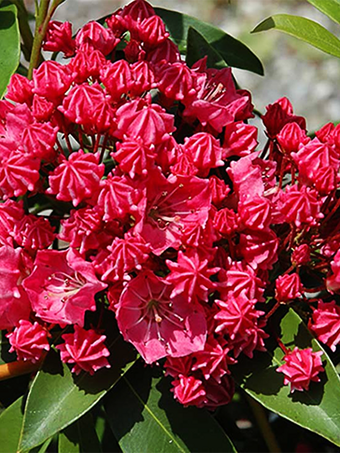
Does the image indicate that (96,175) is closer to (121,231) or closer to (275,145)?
(121,231)

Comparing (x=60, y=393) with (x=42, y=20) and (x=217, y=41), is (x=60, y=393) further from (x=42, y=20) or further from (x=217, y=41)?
(x=217, y=41)

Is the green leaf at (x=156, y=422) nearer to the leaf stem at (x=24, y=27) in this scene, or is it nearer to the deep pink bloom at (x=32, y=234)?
the deep pink bloom at (x=32, y=234)

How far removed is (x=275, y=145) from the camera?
139cm

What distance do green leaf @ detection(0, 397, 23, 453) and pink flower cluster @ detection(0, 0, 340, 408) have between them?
0.24 m

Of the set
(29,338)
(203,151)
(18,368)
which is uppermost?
(203,151)

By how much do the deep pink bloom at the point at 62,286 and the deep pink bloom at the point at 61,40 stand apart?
1.41ft

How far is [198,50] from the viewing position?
1.48 m

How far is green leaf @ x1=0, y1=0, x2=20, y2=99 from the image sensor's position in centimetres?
138

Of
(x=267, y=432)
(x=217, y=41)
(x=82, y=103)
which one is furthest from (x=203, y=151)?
(x=267, y=432)

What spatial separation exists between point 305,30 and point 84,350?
2.16 ft

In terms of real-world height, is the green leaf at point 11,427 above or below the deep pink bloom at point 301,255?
below

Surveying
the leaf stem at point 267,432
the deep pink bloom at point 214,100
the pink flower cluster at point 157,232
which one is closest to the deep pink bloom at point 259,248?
the pink flower cluster at point 157,232

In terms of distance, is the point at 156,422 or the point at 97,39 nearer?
the point at 156,422

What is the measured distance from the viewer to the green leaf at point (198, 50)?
4.83 feet
